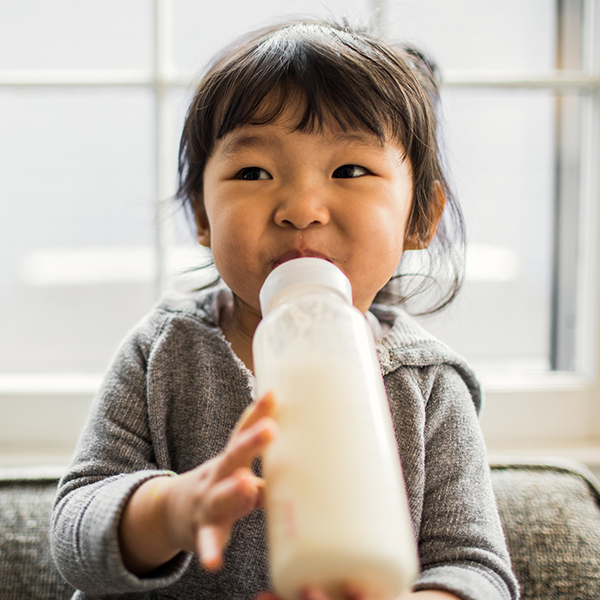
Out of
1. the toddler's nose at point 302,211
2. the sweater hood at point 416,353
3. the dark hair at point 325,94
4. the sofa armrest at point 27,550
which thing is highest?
the dark hair at point 325,94

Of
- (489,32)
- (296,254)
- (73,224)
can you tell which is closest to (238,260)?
(296,254)

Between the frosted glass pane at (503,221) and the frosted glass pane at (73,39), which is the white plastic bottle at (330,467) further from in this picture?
the frosted glass pane at (73,39)

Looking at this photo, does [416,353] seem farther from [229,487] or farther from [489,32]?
[489,32]

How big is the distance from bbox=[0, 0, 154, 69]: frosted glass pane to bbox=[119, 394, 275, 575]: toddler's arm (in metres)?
0.84

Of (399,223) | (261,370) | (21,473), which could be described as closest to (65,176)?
(21,473)

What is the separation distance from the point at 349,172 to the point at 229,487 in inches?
14.5

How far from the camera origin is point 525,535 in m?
0.73

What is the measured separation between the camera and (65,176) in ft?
3.51

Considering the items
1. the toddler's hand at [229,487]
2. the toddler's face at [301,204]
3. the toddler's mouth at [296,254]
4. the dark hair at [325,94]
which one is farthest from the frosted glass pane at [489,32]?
the toddler's hand at [229,487]

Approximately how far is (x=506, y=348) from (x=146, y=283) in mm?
731

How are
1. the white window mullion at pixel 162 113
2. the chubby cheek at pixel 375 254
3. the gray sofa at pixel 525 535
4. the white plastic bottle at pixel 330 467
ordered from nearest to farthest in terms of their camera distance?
the white plastic bottle at pixel 330 467 < the chubby cheek at pixel 375 254 < the gray sofa at pixel 525 535 < the white window mullion at pixel 162 113

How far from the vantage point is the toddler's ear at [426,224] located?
746 mm

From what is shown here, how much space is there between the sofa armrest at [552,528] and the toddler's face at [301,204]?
384 mm

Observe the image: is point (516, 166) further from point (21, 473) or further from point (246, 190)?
point (21, 473)
